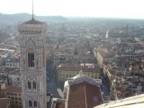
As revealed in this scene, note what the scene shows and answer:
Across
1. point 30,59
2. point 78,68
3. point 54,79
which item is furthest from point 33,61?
point 54,79

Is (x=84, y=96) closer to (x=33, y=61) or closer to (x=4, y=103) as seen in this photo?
(x=33, y=61)

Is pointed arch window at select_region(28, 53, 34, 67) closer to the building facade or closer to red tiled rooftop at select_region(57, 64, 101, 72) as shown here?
the building facade

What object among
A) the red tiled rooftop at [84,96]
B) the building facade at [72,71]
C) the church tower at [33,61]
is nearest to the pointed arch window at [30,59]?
the church tower at [33,61]

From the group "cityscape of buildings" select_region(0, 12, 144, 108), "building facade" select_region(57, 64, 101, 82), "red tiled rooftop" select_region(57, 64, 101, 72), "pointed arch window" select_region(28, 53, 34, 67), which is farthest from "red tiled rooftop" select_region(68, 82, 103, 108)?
"red tiled rooftop" select_region(57, 64, 101, 72)

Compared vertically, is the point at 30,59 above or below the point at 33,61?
above

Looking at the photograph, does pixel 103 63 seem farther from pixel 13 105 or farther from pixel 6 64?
pixel 13 105

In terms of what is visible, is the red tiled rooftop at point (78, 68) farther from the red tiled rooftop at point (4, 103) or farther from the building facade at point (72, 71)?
the red tiled rooftop at point (4, 103)

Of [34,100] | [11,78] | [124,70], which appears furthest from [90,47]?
[34,100]
